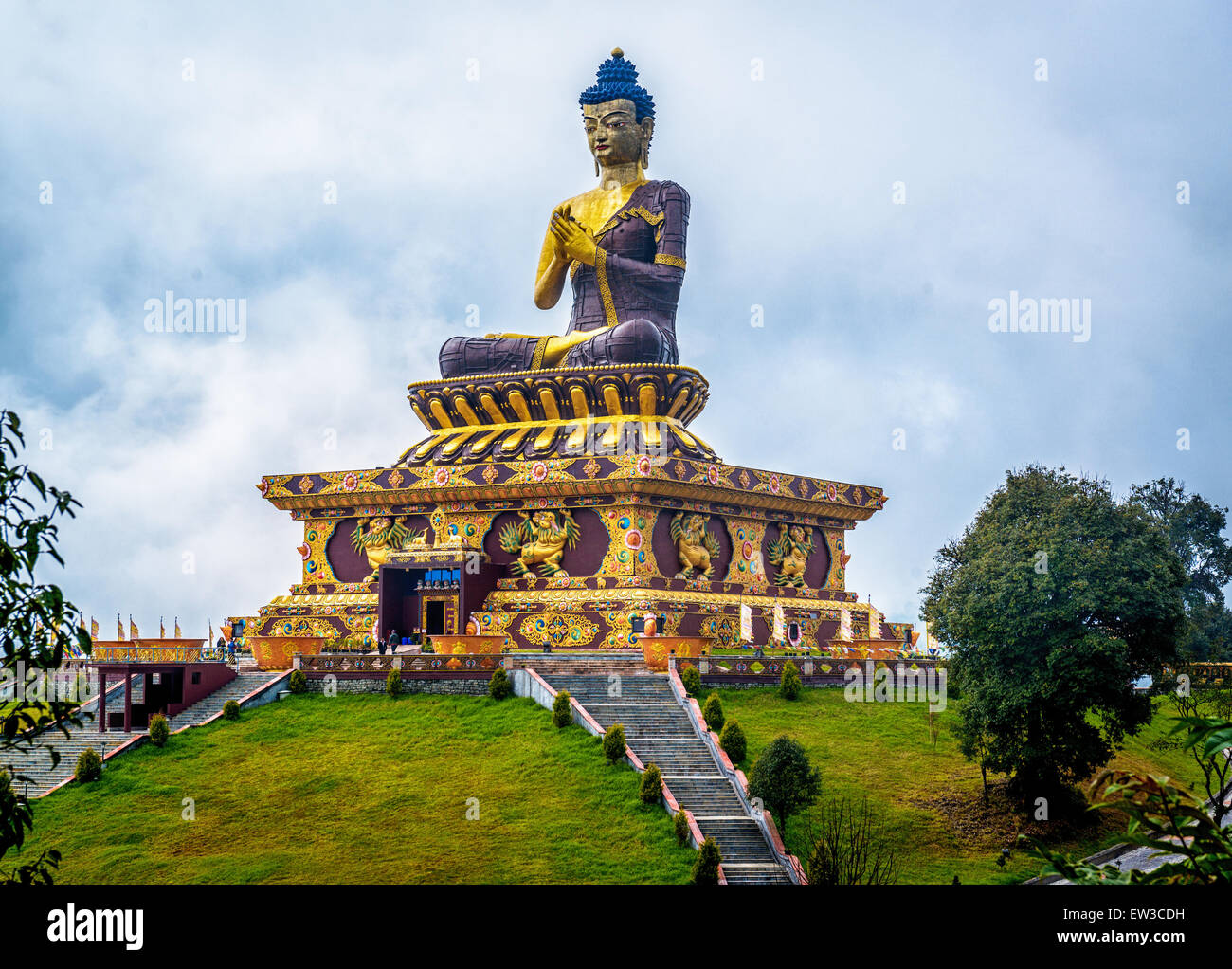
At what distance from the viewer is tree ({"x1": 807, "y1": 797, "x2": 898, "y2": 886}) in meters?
18.0

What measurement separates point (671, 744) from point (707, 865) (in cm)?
460

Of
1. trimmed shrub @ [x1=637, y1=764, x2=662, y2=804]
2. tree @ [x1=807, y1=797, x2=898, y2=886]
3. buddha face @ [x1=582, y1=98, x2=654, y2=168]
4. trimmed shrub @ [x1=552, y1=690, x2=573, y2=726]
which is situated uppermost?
buddha face @ [x1=582, y1=98, x2=654, y2=168]

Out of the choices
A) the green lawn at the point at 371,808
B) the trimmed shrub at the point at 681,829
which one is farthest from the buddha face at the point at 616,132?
the trimmed shrub at the point at 681,829

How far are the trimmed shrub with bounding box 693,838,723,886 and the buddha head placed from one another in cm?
2136

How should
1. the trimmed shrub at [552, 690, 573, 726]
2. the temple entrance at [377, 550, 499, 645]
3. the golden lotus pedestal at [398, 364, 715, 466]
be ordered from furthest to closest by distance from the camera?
the golden lotus pedestal at [398, 364, 715, 466] → the temple entrance at [377, 550, 499, 645] → the trimmed shrub at [552, 690, 573, 726]

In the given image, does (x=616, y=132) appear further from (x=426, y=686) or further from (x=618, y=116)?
(x=426, y=686)

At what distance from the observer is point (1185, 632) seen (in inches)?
888

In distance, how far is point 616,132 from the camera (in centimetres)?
3562

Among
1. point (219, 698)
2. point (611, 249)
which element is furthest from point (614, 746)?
point (611, 249)

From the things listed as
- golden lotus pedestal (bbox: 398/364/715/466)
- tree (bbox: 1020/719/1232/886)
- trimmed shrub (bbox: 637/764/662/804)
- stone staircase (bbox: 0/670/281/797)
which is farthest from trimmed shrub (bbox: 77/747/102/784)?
tree (bbox: 1020/719/1232/886)

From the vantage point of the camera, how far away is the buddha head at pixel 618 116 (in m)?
35.7

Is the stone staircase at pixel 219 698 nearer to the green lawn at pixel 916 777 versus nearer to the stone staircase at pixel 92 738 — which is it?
the stone staircase at pixel 92 738

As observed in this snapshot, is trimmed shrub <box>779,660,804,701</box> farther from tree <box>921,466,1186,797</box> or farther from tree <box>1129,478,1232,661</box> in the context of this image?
tree <box>1129,478,1232,661</box>
